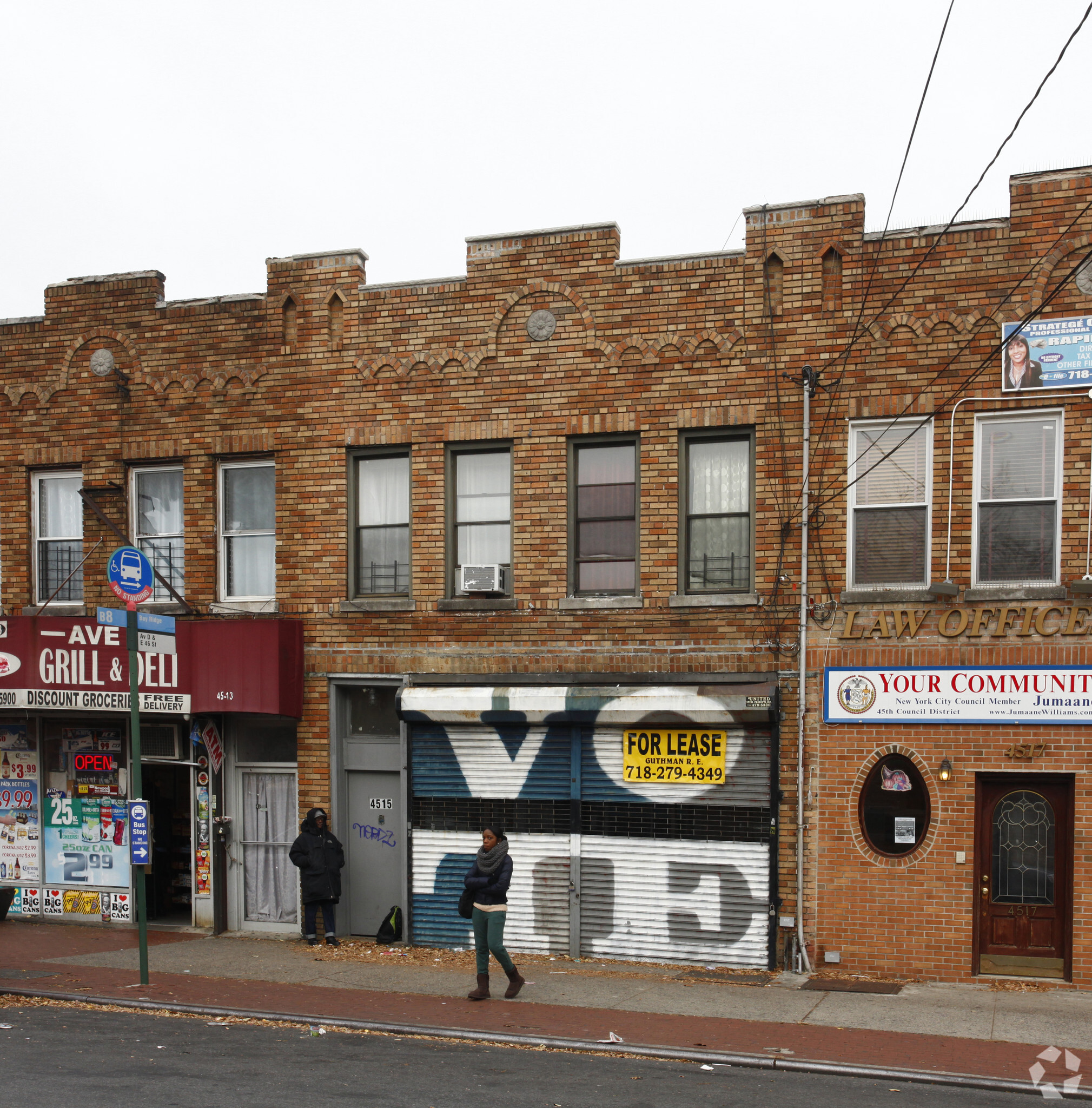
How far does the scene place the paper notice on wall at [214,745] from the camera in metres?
14.5

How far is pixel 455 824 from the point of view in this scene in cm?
1351

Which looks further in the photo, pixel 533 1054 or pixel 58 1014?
pixel 58 1014

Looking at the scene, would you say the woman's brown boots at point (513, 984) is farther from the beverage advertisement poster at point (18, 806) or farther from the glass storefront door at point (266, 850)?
the beverage advertisement poster at point (18, 806)

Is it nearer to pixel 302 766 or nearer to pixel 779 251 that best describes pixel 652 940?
pixel 302 766

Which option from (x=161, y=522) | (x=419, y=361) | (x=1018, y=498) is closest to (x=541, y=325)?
(x=419, y=361)

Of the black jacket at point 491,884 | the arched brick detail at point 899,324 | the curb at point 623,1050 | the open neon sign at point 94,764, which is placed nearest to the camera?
the curb at point 623,1050

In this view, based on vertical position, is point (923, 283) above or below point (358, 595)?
above

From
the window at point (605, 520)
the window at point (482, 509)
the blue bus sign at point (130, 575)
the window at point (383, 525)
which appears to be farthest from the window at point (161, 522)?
the window at point (605, 520)

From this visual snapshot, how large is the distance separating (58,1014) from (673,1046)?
544cm

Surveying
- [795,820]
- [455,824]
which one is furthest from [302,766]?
[795,820]

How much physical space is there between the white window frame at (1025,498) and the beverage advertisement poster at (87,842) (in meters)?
10.6

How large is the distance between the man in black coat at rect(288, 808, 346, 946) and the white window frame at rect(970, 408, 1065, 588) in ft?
24.6

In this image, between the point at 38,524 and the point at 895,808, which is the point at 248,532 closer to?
the point at 38,524

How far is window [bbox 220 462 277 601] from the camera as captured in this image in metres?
14.7
